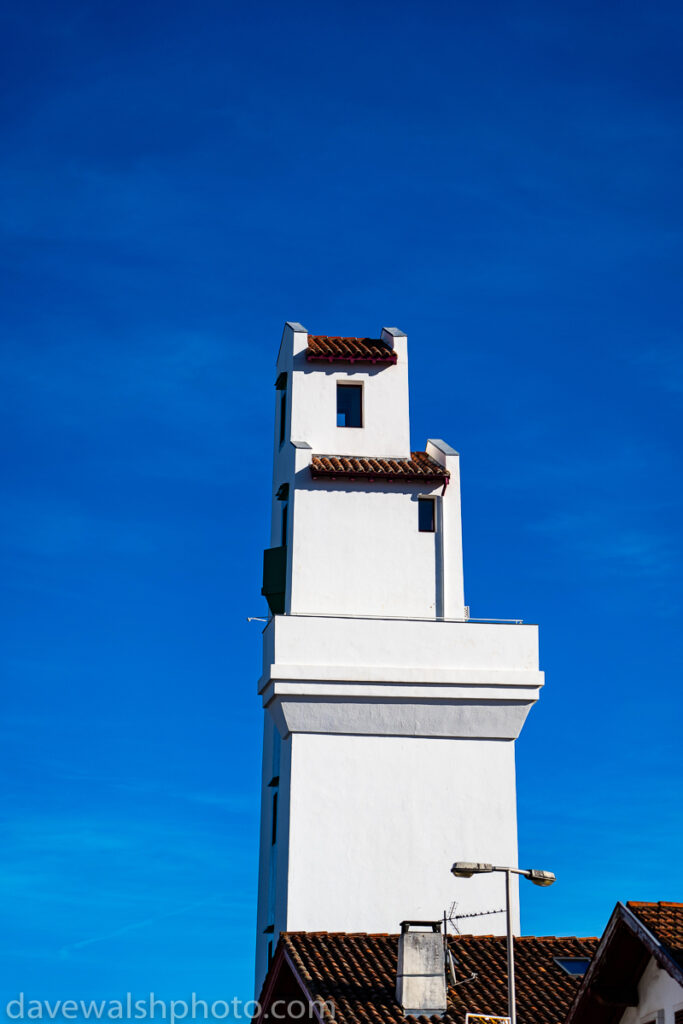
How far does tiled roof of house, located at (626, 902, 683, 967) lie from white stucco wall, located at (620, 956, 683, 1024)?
856mm

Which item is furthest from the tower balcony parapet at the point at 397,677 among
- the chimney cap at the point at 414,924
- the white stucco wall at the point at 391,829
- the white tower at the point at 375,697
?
the chimney cap at the point at 414,924

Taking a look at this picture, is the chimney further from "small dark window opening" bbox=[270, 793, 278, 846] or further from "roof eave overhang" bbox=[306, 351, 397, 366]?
"roof eave overhang" bbox=[306, 351, 397, 366]

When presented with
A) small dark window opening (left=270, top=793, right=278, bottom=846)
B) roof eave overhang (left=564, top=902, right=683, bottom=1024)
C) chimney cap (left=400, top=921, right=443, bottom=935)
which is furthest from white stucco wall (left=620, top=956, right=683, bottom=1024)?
small dark window opening (left=270, top=793, right=278, bottom=846)

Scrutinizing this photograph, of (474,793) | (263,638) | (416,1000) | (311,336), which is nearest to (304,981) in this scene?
(416,1000)

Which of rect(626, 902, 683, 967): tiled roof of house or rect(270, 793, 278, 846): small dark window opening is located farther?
rect(270, 793, 278, 846): small dark window opening

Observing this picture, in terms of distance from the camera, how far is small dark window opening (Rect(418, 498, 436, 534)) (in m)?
50.5

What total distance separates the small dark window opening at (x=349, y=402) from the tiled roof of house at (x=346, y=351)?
38.8 inches

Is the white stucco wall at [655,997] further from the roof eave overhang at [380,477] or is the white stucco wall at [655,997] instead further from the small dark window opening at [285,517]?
the small dark window opening at [285,517]

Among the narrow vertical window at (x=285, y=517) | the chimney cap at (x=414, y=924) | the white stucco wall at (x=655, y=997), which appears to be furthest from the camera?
the narrow vertical window at (x=285, y=517)

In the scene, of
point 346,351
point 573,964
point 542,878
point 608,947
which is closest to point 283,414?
point 346,351

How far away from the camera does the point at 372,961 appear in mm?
37219

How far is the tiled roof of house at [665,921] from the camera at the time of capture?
23.6 m

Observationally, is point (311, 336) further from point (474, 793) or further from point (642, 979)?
point (642, 979)

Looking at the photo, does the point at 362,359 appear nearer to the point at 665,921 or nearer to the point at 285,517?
the point at 285,517
